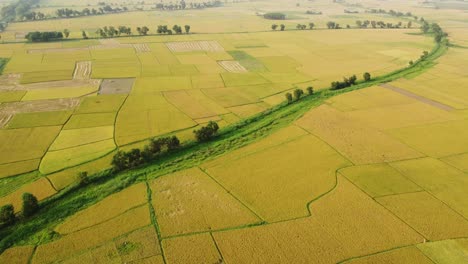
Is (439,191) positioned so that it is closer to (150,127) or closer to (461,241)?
(461,241)

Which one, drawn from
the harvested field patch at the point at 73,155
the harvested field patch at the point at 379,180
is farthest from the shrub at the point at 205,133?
the harvested field patch at the point at 379,180

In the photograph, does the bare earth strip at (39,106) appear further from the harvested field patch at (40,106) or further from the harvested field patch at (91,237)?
the harvested field patch at (91,237)

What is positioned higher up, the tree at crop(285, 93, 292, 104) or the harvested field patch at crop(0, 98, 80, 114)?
the tree at crop(285, 93, 292, 104)

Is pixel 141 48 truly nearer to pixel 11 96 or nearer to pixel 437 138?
pixel 11 96

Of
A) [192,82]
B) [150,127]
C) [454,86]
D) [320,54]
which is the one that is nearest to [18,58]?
[192,82]

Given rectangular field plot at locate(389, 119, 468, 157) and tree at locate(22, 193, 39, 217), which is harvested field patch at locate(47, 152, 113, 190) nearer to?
tree at locate(22, 193, 39, 217)

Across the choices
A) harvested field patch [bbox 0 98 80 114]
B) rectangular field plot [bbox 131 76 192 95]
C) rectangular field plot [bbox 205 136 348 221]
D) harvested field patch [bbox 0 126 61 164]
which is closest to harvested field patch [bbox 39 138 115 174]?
harvested field patch [bbox 0 126 61 164]

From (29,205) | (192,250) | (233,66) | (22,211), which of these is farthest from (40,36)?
(192,250)
